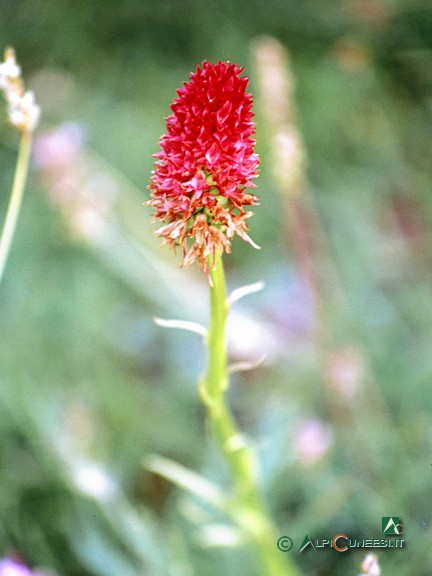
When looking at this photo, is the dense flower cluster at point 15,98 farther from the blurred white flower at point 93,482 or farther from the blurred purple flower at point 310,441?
the blurred purple flower at point 310,441

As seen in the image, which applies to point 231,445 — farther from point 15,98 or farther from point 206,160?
point 15,98

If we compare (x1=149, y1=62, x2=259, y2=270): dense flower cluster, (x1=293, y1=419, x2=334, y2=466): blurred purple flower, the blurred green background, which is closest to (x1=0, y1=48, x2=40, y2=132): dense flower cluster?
(x1=149, y1=62, x2=259, y2=270): dense flower cluster

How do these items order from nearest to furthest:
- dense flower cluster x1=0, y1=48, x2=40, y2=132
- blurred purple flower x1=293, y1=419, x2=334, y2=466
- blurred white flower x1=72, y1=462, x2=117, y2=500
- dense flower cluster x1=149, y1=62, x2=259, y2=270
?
1. dense flower cluster x1=149, y1=62, x2=259, y2=270
2. dense flower cluster x1=0, y1=48, x2=40, y2=132
3. blurred white flower x1=72, y1=462, x2=117, y2=500
4. blurred purple flower x1=293, y1=419, x2=334, y2=466

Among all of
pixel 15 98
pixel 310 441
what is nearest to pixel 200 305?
pixel 310 441

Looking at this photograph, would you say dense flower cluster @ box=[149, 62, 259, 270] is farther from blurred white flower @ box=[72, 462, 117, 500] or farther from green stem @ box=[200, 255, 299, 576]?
blurred white flower @ box=[72, 462, 117, 500]

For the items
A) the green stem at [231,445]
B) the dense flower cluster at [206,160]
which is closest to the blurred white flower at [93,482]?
the green stem at [231,445]
